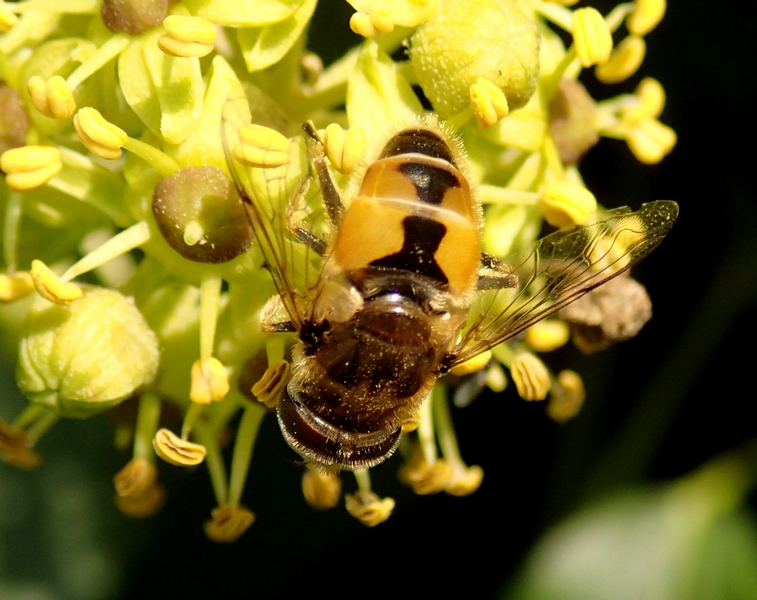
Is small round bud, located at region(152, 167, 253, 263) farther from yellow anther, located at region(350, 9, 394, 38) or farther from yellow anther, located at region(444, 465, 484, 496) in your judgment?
yellow anther, located at region(444, 465, 484, 496)

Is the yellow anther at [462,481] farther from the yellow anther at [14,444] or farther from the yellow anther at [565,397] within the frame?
the yellow anther at [14,444]

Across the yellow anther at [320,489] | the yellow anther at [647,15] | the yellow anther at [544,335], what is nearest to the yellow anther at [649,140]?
the yellow anther at [647,15]

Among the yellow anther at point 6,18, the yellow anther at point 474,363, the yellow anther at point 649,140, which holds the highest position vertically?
the yellow anther at point 6,18

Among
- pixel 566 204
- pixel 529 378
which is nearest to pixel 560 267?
pixel 566 204

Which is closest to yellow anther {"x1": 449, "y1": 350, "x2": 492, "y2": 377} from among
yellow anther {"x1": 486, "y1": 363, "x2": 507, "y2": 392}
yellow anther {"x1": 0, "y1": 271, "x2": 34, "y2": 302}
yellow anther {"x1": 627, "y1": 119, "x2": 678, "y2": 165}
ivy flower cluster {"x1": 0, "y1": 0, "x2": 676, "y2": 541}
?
ivy flower cluster {"x1": 0, "y1": 0, "x2": 676, "y2": 541}

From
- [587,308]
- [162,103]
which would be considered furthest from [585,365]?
[162,103]
